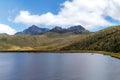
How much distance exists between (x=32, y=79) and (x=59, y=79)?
23.8 feet

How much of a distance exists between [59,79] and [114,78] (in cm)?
1458

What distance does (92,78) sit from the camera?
70875 mm

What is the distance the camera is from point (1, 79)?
71875mm

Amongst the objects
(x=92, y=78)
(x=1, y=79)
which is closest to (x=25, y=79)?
(x=1, y=79)

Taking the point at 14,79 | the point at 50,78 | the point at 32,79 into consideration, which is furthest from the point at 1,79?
the point at 50,78

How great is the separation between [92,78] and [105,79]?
3739mm

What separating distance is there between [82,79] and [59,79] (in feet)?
19.6

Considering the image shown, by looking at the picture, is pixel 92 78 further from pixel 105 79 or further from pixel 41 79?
pixel 41 79

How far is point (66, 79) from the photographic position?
69875 mm

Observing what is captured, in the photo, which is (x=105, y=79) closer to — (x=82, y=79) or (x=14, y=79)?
(x=82, y=79)

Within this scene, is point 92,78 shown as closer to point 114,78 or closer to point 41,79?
point 114,78

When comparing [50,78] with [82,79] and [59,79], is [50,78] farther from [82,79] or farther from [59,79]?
[82,79]

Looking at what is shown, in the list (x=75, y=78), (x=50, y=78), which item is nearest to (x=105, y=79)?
(x=75, y=78)

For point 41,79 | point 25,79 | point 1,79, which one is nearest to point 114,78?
point 41,79
